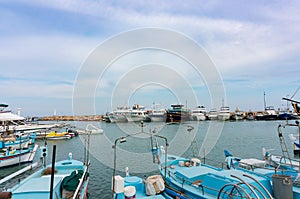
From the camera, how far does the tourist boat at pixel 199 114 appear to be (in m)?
78.2

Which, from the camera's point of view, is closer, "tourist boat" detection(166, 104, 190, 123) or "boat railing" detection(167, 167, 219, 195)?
"boat railing" detection(167, 167, 219, 195)

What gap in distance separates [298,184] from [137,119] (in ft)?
226

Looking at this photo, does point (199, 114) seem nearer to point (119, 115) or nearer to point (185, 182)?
point (119, 115)

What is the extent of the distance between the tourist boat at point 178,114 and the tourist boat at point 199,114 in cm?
441

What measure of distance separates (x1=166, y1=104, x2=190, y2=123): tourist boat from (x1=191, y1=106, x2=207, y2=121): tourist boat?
4.41m

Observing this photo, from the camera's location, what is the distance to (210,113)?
8925 centimetres

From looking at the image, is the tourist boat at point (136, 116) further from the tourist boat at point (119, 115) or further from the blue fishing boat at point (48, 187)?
the blue fishing boat at point (48, 187)

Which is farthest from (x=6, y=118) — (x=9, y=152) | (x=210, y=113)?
(x=210, y=113)

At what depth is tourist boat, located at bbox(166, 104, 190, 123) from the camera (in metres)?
67.8

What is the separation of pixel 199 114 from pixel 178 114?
1435 cm

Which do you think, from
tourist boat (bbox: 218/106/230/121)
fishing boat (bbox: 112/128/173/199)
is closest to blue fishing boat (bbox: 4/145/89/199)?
fishing boat (bbox: 112/128/173/199)

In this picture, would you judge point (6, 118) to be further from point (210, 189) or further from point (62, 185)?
point (210, 189)

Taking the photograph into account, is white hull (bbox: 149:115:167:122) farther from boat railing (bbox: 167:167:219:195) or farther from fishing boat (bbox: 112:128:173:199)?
fishing boat (bbox: 112:128:173:199)

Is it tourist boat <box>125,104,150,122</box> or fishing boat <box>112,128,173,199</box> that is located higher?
tourist boat <box>125,104,150,122</box>
